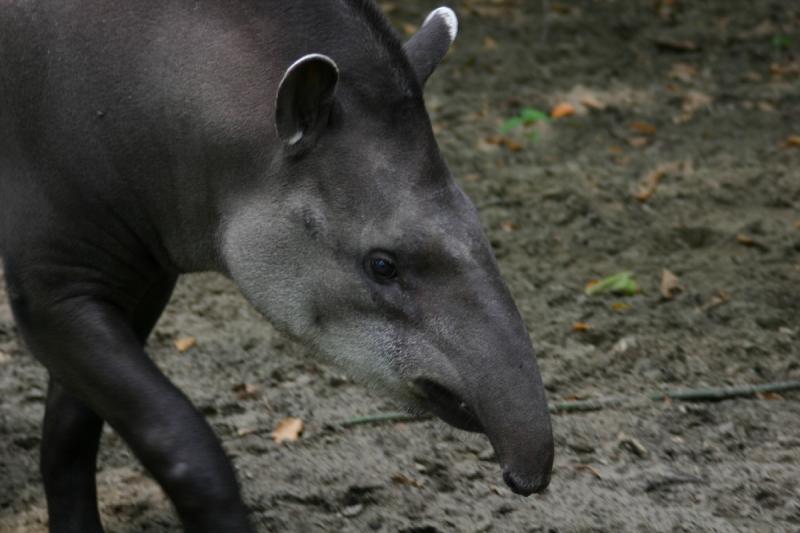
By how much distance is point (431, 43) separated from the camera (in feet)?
13.0

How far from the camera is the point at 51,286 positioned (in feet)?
11.9

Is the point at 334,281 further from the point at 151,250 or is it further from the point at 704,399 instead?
the point at 704,399

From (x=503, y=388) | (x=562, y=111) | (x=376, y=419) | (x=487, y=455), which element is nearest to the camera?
Result: (x=503, y=388)

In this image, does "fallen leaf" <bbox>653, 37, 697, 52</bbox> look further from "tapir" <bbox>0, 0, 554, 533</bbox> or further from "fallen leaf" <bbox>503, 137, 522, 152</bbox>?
"tapir" <bbox>0, 0, 554, 533</bbox>

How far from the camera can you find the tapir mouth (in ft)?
11.1

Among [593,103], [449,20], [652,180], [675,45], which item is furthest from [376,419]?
[675,45]

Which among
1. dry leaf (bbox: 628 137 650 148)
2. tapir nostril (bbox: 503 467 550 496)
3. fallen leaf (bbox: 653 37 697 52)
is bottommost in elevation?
fallen leaf (bbox: 653 37 697 52)

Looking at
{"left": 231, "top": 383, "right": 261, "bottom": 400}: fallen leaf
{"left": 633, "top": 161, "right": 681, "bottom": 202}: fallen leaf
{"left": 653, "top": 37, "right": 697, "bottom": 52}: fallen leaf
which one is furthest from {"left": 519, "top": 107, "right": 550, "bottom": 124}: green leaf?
Answer: {"left": 231, "top": 383, "right": 261, "bottom": 400}: fallen leaf

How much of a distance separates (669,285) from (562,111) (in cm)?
241

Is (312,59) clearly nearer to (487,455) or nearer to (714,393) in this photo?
(487,455)

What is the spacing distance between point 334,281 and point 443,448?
1352 mm

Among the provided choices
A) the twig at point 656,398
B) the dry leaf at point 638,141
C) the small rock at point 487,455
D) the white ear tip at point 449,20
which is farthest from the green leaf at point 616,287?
the white ear tip at point 449,20

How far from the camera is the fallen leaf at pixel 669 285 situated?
5996 millimetres

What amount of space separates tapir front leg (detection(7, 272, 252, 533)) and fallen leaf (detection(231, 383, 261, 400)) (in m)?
1.51
